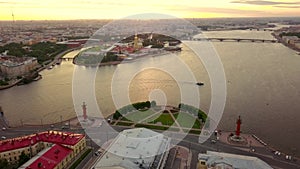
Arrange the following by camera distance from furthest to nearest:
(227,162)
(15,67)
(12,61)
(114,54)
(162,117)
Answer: (114,54) < (12,61) < (15,67) < (162,117) < (227,162)

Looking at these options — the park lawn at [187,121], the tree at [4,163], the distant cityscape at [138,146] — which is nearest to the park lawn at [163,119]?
the distant cityscape at [138,146]

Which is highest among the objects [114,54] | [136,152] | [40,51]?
[40,51]

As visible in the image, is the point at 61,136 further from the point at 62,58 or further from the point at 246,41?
the point at 246,41

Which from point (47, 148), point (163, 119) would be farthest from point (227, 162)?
point (47, 148)

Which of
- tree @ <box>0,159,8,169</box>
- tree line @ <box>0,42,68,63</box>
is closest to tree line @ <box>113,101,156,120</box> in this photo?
tree @ <box>0,159,8,169</box>

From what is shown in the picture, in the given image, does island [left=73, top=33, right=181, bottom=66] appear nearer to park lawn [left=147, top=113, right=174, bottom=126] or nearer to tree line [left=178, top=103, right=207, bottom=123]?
tree line [left=178, top=103, right=207, bottom=123]

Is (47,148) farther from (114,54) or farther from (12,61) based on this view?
(114,54)
